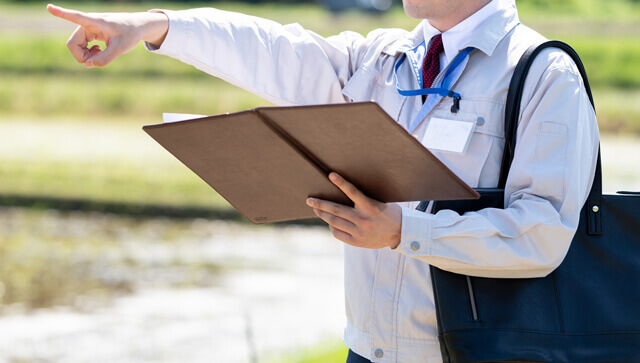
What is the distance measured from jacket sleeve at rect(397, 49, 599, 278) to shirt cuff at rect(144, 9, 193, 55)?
54cm

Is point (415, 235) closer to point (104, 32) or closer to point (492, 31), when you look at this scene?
point (492, 31)

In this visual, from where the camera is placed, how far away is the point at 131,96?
12469 mm

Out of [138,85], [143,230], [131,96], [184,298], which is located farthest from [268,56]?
[138,85]

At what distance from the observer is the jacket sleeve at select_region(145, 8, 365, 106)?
1.65m

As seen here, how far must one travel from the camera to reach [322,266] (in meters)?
6.15

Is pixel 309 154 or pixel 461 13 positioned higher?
pixel 461 13

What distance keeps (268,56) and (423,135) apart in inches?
14.3

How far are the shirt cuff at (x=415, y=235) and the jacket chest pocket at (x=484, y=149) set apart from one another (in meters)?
0.17

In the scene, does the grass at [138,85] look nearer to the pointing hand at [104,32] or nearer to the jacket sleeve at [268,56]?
the jacket sleeve at [268,56]

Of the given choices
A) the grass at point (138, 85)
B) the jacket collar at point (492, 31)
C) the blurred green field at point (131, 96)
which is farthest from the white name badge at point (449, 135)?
the grass at point (138, 85)

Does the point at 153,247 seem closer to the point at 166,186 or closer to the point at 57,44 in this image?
the point at 166,186

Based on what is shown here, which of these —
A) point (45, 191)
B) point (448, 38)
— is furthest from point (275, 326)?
point (45, 191)

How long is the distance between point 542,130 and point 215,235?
19.5 ft

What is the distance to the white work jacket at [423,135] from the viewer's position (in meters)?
1.38
